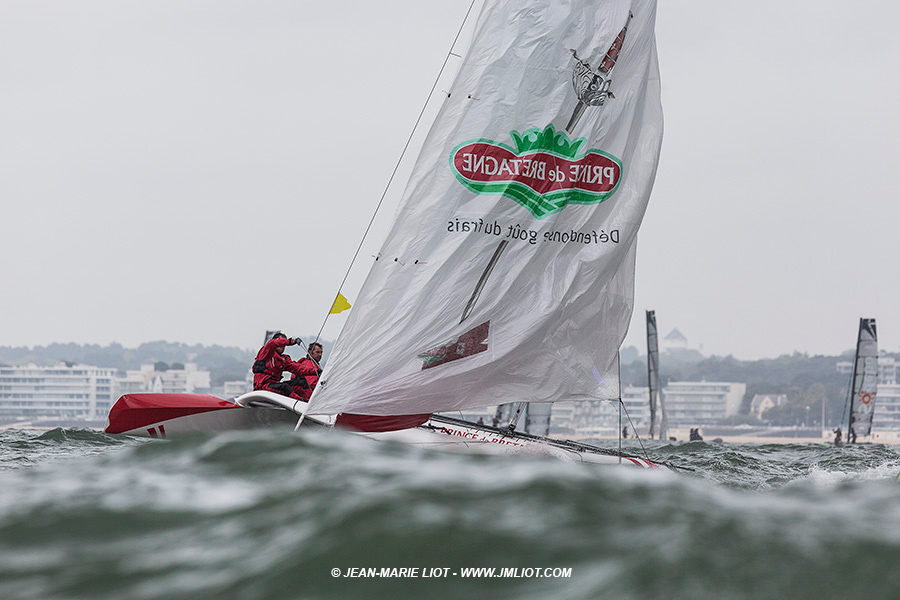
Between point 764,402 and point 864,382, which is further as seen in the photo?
point 764,402

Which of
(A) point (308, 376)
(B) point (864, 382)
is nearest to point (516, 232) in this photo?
(A) point (308, 376)

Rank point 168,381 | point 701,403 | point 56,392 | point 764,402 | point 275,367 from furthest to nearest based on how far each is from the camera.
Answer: point 701,403, point 764,402, point 56,392, point 168,381, point 275,367

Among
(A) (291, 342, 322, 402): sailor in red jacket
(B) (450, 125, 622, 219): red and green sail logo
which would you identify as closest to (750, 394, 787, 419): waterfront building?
(A) (291, 342, 322, 402): sailor in red jacket

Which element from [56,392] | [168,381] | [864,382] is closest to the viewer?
[864,382]

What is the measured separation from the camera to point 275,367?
7594 millimetres

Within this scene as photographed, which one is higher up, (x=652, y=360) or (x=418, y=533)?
(x=652, y=360)

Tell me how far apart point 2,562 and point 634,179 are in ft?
18.9

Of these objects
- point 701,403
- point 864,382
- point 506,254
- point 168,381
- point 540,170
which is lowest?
point 168,381

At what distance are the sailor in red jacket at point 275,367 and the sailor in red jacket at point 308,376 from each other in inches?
1.1

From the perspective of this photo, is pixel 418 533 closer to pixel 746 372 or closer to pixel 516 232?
pixel 516 232

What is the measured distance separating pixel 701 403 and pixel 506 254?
91967 mm

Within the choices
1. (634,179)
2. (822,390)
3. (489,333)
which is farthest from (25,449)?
(822,390)

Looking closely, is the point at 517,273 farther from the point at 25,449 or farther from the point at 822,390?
the point at 822,390

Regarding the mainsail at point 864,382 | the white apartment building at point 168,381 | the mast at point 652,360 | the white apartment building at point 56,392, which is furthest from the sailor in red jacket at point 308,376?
the white apartment building at point 56,392
